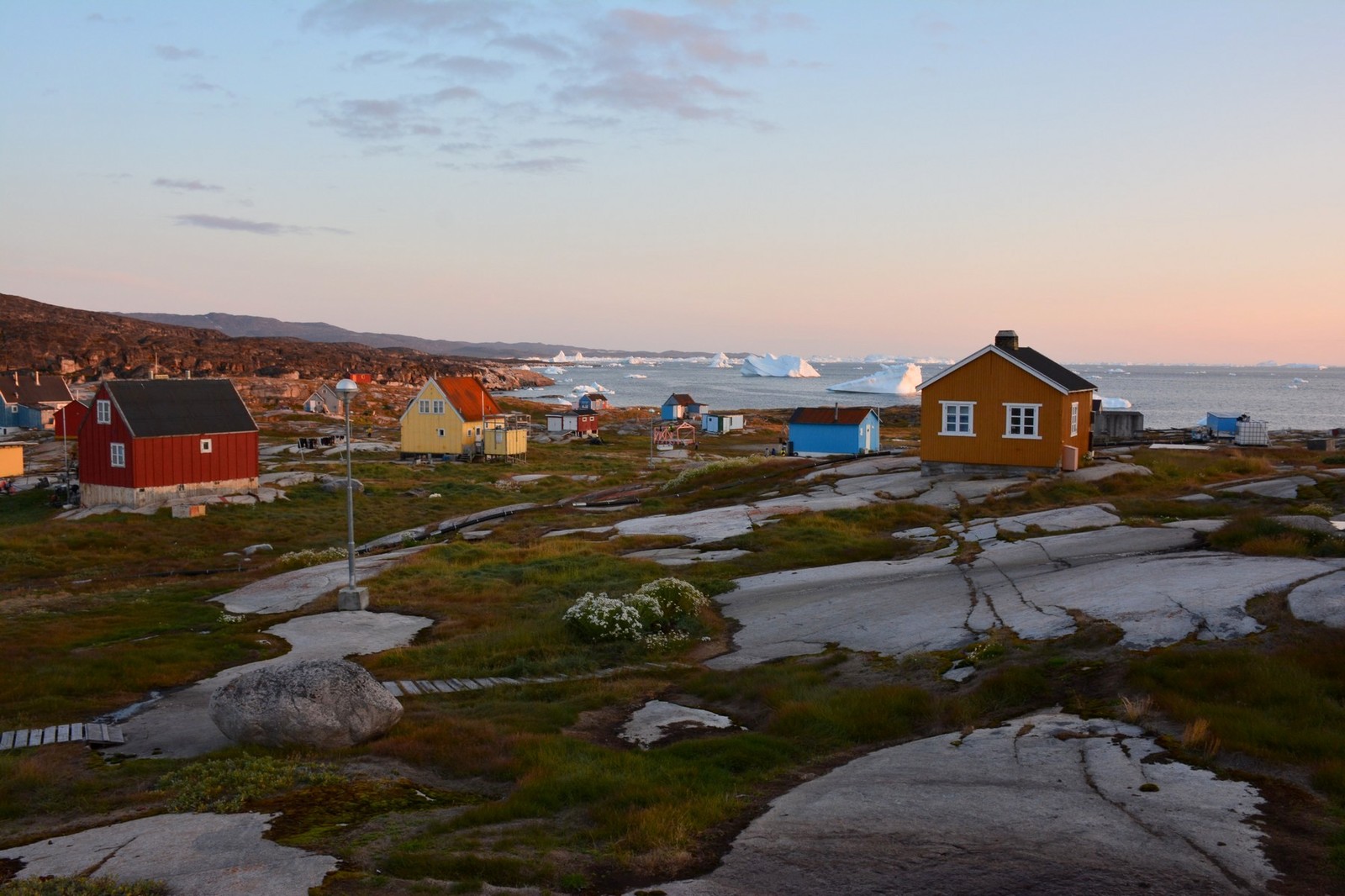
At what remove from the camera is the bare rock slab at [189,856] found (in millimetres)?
8062

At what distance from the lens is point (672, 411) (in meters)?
107

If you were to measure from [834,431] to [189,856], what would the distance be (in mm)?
58021

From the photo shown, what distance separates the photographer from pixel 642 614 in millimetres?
19672

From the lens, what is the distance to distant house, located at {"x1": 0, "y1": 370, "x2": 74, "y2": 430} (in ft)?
295

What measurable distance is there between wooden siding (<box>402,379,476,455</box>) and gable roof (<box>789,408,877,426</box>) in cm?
2440

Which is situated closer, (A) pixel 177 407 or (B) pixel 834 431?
(A) pixel 177 407

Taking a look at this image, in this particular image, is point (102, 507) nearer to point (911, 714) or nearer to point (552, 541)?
point (552, 541)

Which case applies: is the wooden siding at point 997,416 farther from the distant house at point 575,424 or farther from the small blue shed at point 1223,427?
the distant house at point 575,424

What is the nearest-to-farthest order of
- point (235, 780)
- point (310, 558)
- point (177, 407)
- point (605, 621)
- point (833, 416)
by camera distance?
point (235, 780) → point (605, 621) → point (310, 558) → point (177, 407) → point (833, 416)

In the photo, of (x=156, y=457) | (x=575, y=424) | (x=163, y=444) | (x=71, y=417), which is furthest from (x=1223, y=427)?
(x=71, y=417)

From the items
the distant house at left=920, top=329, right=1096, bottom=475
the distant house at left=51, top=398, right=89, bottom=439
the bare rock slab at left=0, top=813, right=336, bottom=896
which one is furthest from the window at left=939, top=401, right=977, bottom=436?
the distant house at left=51, top=398, right=89, bottom=439

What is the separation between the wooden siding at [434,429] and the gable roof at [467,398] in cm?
34

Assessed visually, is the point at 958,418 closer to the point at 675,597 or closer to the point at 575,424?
the point at 675,597

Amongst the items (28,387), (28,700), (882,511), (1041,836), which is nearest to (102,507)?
(28,700)
